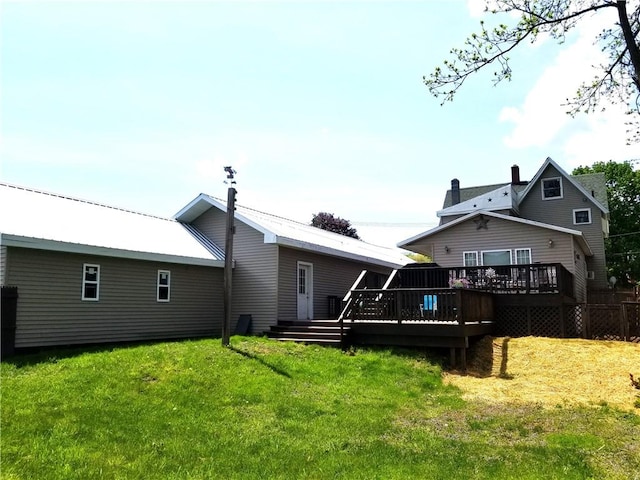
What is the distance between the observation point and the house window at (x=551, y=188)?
27172mm

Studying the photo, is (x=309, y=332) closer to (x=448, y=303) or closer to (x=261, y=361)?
(x=261, y=361)

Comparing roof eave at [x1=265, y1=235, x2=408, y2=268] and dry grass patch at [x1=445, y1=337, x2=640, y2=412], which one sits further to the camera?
roof eave at [x1=265, y1=235, x2=408, y2=268]

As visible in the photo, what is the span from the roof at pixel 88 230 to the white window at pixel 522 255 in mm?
10893

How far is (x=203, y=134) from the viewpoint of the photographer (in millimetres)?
13383

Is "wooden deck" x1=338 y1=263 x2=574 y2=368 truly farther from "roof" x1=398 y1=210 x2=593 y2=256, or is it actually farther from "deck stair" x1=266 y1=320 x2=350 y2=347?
"roof" x1=398 y1=210 x2=593 y2=256

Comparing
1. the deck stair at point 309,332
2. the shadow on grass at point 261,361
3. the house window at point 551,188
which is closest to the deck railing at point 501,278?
the deck stair at point 309,332

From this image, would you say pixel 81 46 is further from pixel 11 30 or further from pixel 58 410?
pixel 58 410

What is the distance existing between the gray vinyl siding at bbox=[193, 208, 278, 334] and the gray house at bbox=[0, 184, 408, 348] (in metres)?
0.03

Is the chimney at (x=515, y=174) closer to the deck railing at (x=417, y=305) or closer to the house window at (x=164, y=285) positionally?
the deck railing at (x=417, y=305)

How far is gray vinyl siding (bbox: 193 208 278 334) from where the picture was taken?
1617 centimetres

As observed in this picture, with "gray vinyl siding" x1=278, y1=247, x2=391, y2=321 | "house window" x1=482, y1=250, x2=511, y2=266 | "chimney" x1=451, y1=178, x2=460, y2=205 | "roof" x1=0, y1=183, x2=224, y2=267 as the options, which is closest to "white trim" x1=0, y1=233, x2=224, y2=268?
"roof" x1=0, y1=183, x2=224, y2=267

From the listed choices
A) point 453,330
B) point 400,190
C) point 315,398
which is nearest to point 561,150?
point 453,330

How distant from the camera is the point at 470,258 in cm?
1992

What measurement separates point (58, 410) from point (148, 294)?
25.7 feet
